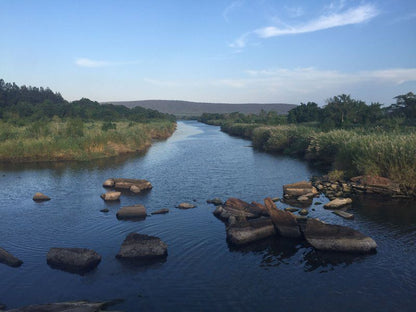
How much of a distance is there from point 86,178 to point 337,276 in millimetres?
20102

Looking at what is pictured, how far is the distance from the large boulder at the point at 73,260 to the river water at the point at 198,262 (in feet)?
1.04

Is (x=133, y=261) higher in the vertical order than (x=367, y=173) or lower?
lower

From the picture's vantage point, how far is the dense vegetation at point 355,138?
1970 cm

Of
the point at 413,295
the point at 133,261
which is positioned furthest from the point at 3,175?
the point at 413,295

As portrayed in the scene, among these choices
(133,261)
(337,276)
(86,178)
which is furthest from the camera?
(86,178)

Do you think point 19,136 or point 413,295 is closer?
point 413,295

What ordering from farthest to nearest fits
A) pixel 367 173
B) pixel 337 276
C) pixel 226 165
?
pixel 226 165 → pixel 367 173 → pixel 337 276

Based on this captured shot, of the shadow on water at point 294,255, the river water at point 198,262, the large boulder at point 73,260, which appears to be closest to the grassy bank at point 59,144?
the river water at point 198,262

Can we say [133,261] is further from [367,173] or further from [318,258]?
[367,173]

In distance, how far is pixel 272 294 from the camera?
32.1 ft

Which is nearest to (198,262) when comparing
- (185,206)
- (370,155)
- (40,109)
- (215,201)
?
(185,206)

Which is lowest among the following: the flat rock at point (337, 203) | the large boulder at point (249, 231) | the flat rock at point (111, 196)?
the flat rock at point (111, 196)

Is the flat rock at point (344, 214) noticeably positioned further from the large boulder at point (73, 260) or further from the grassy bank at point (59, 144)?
the grassy bank at point (59, 144)

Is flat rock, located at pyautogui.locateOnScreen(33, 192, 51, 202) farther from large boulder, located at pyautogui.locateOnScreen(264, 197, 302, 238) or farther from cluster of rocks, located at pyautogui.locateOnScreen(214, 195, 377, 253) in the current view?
large boulder, located at pyautogui.locateOnScreen(264, 197, 302, 238)
